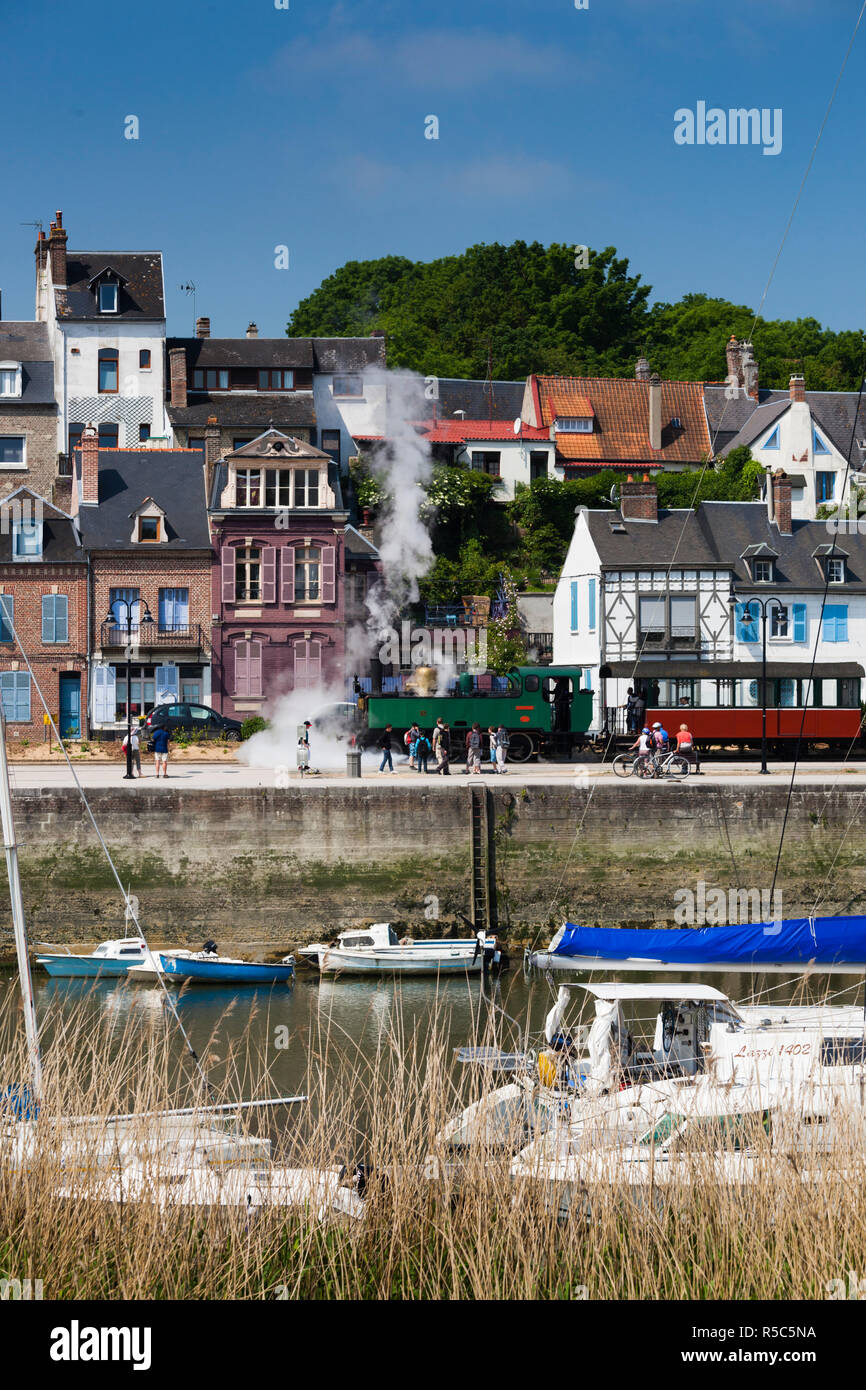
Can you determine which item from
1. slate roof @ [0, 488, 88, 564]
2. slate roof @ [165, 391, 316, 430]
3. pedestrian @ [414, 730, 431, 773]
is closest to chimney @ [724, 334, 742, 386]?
slate roof @ [165, 391, 316, 430]

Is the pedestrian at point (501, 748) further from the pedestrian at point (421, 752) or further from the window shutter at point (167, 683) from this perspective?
the window shutter at point (167, 683)

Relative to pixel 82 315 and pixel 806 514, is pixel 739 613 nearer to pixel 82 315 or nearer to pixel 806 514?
pixel 806 514

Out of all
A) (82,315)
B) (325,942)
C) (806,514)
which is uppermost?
(82,315)

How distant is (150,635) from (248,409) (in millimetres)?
14296

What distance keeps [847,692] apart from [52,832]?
23.8 m

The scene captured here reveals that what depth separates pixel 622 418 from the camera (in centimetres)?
6091

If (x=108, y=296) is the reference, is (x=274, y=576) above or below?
below

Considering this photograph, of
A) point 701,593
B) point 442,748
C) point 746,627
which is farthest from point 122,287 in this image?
point 442,748

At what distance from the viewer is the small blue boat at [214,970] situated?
75.2 ft

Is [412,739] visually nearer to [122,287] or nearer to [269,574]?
[269,574]

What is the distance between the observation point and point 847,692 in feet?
128

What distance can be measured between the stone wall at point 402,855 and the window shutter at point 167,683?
1954 centimetres
